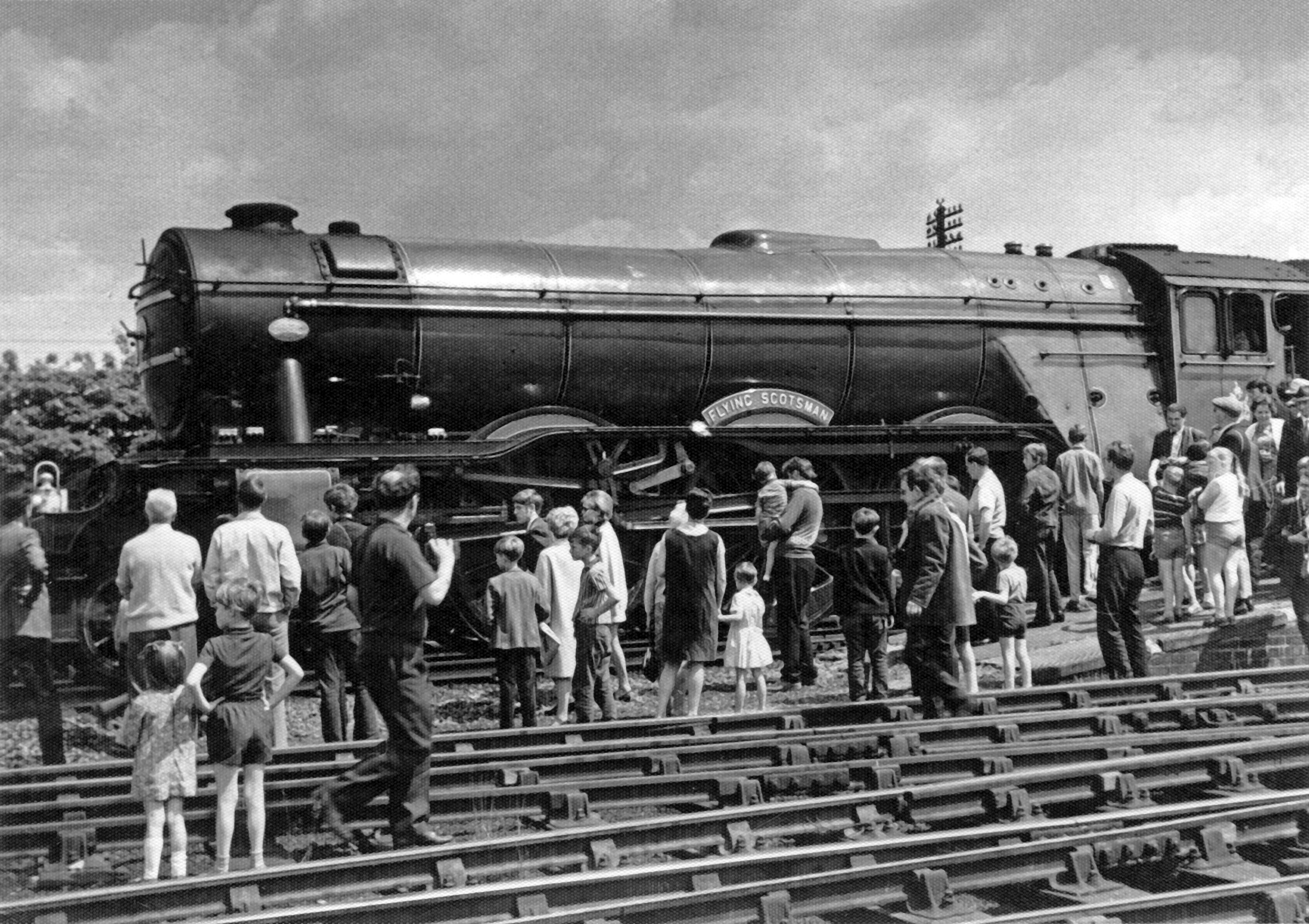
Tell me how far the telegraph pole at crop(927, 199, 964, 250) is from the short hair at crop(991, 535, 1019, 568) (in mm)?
21323

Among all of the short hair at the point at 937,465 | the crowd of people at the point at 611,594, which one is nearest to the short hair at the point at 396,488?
the crowd of people at the point at 611,594

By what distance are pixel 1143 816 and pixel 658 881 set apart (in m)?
2.21

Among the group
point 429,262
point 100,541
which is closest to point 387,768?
point 100,541

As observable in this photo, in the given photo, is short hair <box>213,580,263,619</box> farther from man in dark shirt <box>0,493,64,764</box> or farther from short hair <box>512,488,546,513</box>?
short hair <box>512,488,546,513</box>

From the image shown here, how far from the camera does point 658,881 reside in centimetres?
511

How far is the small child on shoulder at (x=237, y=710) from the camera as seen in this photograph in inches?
222

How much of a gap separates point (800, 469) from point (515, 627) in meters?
2.93

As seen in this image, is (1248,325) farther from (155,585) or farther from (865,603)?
(155,585)

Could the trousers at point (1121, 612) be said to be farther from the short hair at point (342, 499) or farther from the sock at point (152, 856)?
the sock at point (152, 856)

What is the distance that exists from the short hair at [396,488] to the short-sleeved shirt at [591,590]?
3.11 m

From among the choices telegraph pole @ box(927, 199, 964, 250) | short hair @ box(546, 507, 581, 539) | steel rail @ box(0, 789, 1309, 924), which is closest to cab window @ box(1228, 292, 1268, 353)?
short hair @ box(546, 507, 581, 539)

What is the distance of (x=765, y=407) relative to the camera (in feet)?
38.7

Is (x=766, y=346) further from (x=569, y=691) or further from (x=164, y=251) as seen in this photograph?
(x=164, y=251)

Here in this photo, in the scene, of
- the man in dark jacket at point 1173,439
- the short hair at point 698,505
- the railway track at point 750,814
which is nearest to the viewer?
the railway track at point 750,814
